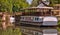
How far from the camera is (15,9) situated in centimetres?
4156

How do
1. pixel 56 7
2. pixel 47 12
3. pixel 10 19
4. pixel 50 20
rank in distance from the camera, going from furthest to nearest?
pixel 56 7 → pixel 10 19 → pixel 47 12 → pixel 50 20

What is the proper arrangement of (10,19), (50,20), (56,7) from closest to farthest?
(50,20) → (10,19) → (56,7)

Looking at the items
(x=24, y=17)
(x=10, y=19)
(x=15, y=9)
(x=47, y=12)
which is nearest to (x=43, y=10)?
(x=47, y=12)

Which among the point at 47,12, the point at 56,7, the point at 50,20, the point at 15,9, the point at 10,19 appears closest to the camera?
the point at 50,20

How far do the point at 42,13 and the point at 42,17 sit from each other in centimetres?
105

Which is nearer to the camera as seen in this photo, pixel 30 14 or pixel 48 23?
pixel 48 23

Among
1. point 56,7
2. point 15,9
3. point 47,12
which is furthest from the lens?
point 15,9

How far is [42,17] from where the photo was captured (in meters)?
22.3

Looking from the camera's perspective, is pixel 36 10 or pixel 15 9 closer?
pixel 36 10

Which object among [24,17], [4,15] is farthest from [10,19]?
[24,17]

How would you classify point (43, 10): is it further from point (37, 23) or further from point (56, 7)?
point (56, 7)

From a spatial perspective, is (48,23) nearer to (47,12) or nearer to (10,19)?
(47,12)

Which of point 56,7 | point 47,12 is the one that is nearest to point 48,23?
point 47,12

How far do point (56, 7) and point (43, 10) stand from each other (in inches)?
542
